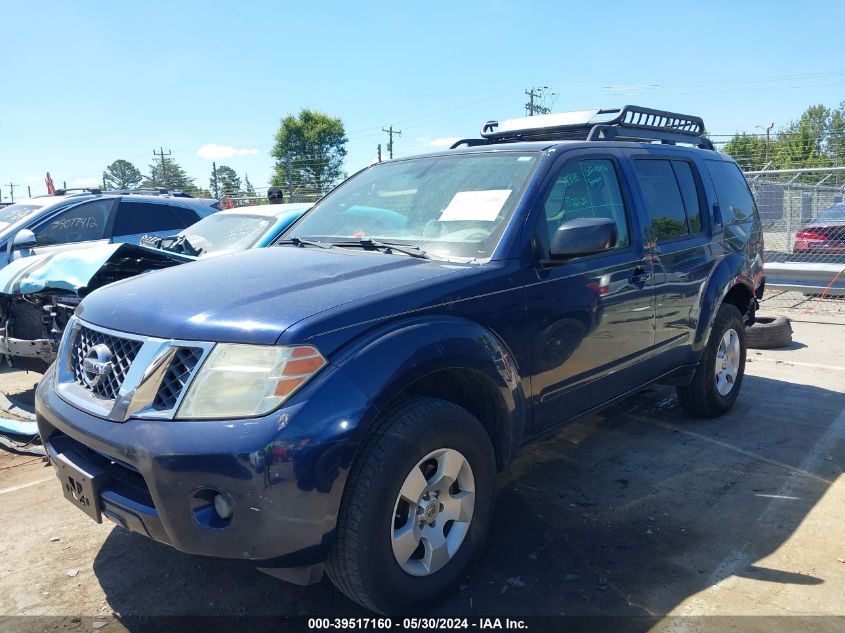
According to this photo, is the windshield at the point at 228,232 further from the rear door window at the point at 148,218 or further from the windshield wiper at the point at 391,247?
the windshield wiper at the point at 391,247

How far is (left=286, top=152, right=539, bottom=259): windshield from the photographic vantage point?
318 cm

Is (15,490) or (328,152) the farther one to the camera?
(328,152)

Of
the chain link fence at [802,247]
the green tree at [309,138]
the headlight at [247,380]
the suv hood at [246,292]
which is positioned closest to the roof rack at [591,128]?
the suv hood at [246,292]

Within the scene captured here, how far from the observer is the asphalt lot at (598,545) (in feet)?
9.07

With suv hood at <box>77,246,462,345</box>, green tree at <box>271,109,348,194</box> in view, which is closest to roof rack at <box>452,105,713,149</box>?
suv hood at <box>77,246,462,345</box>

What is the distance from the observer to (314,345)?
2273 mm

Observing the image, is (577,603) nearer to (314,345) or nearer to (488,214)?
(314,345)

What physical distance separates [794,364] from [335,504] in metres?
6.13

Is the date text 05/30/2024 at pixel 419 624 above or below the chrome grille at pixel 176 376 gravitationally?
below

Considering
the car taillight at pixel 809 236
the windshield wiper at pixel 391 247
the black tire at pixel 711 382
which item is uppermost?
the windshield wiper at pixel 391 247

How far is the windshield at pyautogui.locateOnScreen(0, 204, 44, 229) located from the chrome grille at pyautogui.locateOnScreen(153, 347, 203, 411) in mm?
7217

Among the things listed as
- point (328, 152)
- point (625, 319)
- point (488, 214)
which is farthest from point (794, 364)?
point (328, 152)

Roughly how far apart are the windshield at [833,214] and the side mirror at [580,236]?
913cm

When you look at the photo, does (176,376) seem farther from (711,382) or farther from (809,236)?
(809,236)
